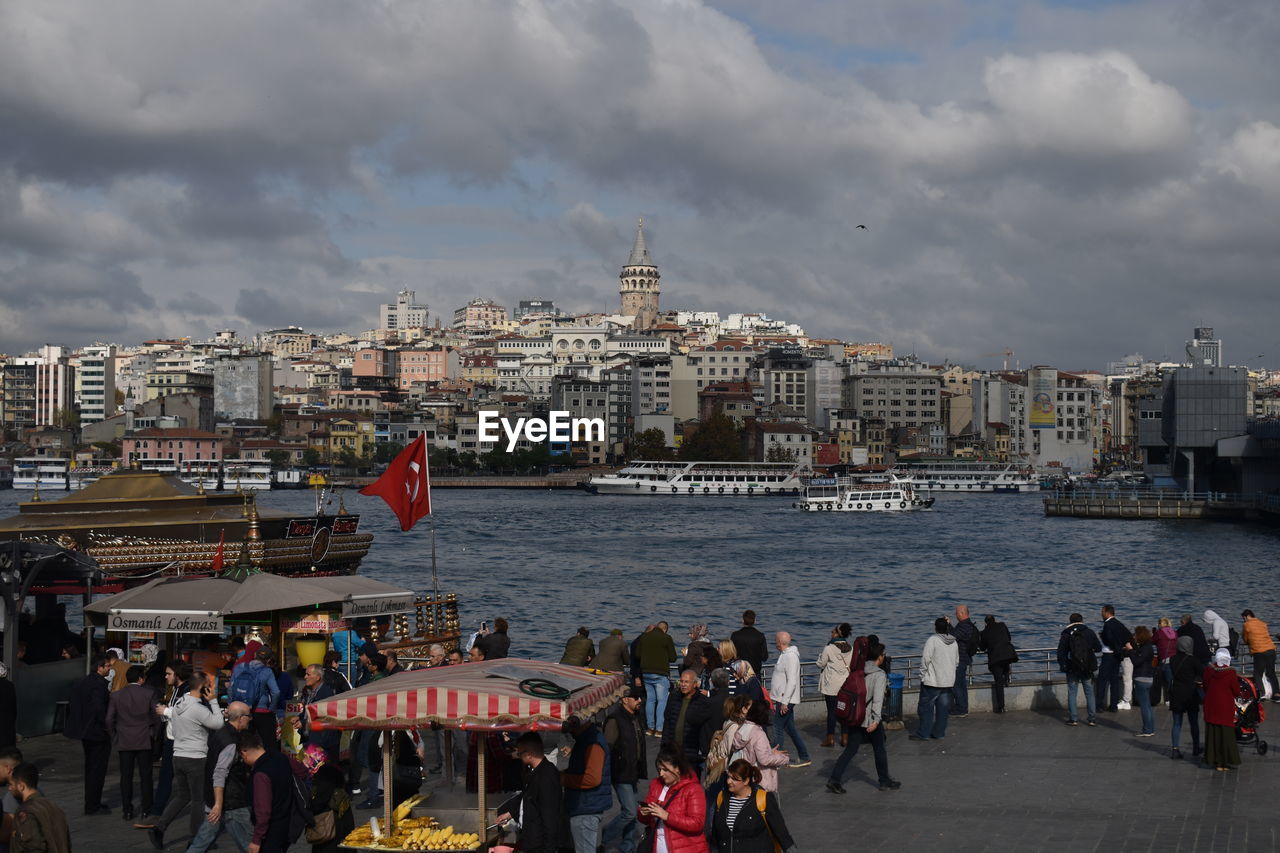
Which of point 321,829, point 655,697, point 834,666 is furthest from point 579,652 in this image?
point 321,829

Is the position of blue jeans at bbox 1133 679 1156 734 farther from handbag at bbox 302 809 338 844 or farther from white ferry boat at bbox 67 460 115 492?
white ferry boat at bbox 67 460 115 492

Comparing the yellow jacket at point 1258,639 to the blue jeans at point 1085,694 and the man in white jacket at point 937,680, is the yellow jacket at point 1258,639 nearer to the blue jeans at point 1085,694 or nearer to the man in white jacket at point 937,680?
the blue jeans at point 1085,694

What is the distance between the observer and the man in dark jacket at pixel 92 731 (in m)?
9.41

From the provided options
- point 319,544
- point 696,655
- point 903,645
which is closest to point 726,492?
point 903,645

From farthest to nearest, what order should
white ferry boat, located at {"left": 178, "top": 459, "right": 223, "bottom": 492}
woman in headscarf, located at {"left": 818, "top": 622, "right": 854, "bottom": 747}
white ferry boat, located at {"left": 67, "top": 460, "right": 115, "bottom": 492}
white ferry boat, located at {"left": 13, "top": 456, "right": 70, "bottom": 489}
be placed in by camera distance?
white ferry boat, located at {"left": 13, "top": 456, "right": 70, "bottom": 489}
white ferry boat, located at {"left": 67, "top": 460, "right": 115, "bottom": 492}
white ferry boat, located at {"left": 178, "top": 459, "right": 223, "bottom": 492}
woman in headscarf, located at {"left": 818, "top": 622, "right": 854, "bottom": 747}

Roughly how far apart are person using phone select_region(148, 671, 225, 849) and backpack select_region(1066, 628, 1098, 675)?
6.94 metres

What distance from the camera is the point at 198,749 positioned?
869cm

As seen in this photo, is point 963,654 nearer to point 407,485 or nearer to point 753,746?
point 753,746

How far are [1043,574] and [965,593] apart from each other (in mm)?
8212

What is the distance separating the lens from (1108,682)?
41.8 ft

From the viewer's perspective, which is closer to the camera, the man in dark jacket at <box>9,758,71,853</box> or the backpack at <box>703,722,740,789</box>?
the man in dark jacket at <box>9,758,71,853</box>

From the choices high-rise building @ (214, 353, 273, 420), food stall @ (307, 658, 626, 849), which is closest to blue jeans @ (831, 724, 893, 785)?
food stall @ (307, 658, 626, 849)

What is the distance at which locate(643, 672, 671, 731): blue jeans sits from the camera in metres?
11.9

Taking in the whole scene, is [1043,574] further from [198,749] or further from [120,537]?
[198,749]
